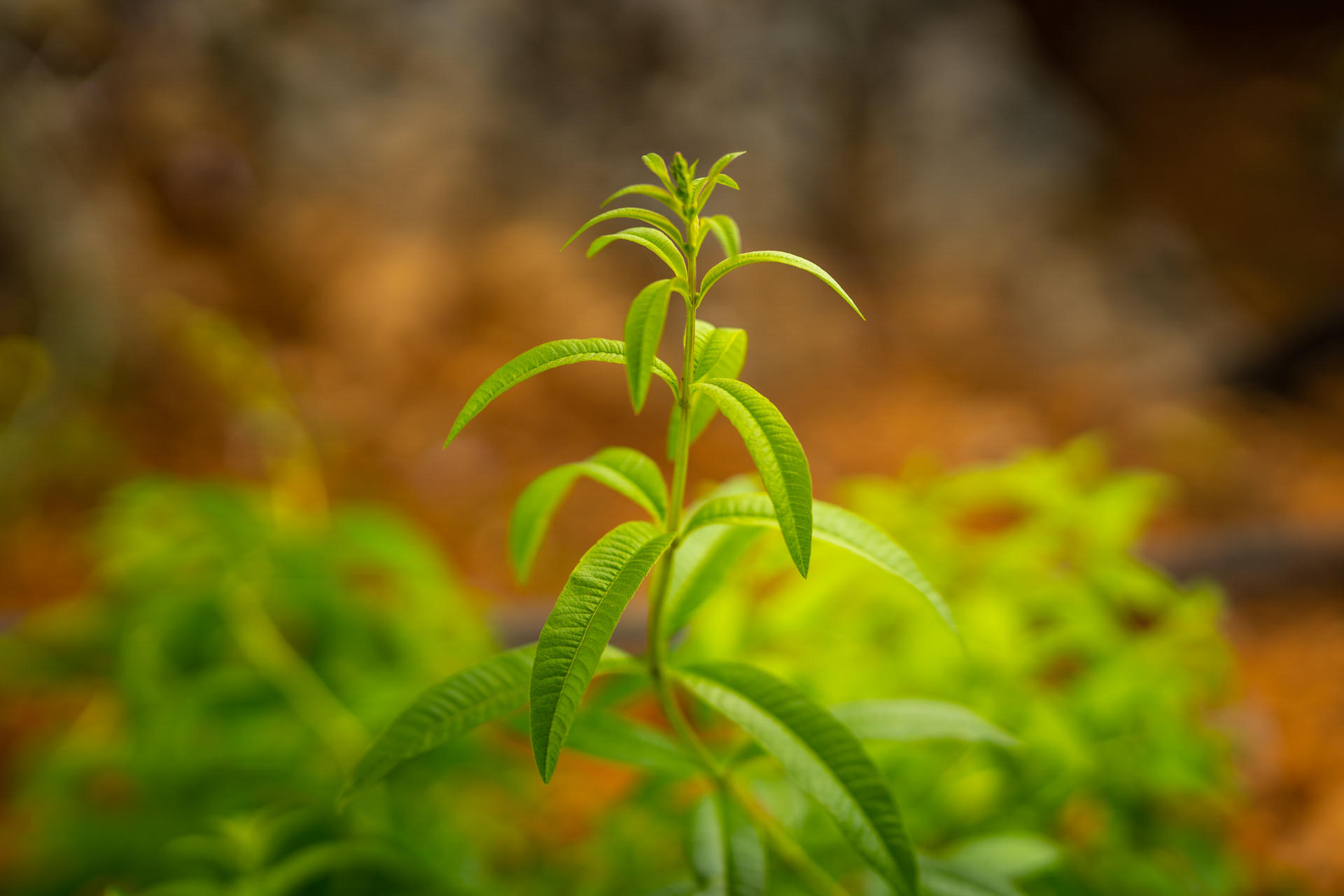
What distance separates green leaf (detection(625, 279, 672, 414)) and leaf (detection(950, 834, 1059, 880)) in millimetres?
350

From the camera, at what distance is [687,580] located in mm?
424

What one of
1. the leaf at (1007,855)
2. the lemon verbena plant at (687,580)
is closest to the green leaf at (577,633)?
the lemon verbena plant at (687,580)

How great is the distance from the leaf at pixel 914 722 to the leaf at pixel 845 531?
0.11 m

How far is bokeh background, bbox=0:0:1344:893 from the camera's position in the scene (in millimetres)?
2430

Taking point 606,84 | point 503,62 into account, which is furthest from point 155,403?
point 606,84

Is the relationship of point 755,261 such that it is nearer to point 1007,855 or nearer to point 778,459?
point 778,459

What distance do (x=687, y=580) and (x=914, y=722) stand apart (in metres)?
0.15

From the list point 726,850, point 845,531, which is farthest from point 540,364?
point 726,850

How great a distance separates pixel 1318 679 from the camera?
1315mm

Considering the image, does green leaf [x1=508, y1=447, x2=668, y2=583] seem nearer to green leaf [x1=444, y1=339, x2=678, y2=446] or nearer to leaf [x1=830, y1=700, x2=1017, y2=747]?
green leaf [x1=444, y1=339, x2=678, y2=446]

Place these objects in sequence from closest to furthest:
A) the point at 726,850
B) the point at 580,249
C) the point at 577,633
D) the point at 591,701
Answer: the point at 577,633, the point at 726,850, the point at 591,701, the point at 580,249

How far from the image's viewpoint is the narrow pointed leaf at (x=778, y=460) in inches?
11.7

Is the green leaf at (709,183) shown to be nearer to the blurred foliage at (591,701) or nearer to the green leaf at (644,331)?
the green leaf at (644,331)

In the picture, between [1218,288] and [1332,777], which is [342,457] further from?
[1218,288]
